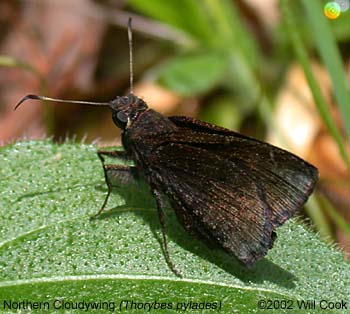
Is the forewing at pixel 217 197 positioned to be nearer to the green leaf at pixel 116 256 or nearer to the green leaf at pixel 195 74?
the green leaf at pixel 116 256

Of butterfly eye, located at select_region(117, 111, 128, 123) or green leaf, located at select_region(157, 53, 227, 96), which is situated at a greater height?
butterfly eye, located at select_region(117, 111, 128, 123)

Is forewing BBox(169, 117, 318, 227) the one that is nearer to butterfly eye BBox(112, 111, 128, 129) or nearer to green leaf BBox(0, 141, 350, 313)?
green leaf BBox(0, 141, 350, 313)

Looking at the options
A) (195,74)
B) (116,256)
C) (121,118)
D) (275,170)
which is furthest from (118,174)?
(195,74)

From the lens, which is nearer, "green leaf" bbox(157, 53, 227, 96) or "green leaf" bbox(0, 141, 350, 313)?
"green leaf" bbox(0, 141, 350, 313)

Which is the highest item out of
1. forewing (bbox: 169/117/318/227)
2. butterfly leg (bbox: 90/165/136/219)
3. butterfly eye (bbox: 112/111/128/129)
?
forewing (bbox: 169/117/318/227)

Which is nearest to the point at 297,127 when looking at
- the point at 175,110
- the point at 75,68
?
the point at 175,110

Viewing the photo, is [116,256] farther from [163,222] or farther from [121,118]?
[121,118]

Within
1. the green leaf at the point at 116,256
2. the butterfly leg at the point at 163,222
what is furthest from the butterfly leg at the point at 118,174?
the butterfly leg at the point at 163,222

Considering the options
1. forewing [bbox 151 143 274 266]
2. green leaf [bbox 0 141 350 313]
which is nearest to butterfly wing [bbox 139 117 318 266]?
forewing [bbox 151 143 274 266]
